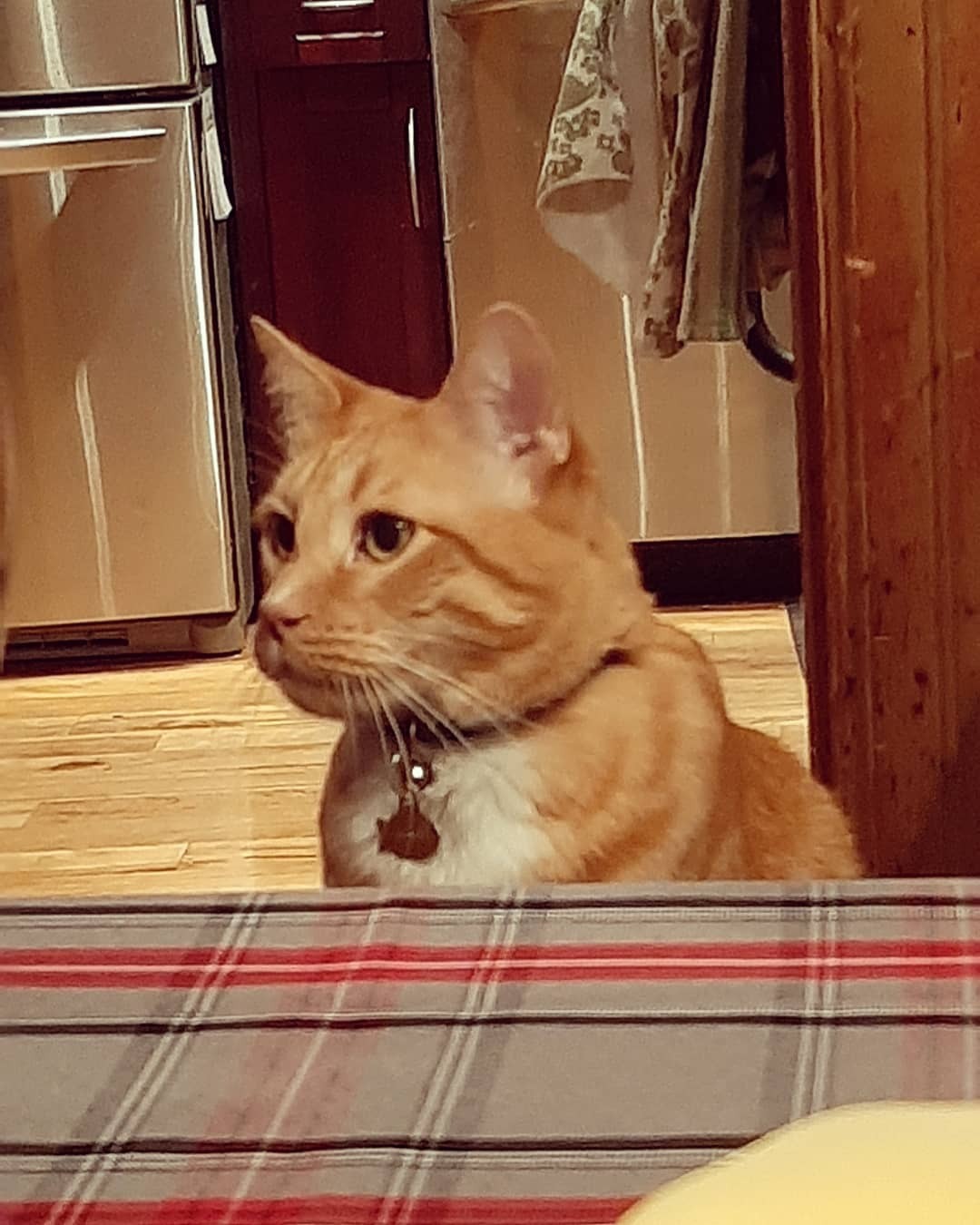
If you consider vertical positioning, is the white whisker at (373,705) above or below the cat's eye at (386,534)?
below

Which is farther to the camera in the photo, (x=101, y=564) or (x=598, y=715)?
(x=101, y=564)

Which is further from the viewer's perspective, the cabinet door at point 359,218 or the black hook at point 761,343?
the cabinet door at point 359,218

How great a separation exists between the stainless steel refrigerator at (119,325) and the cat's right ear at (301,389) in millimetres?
1360

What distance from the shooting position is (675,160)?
1.63 meters

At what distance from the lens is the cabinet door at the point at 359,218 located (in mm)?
2727

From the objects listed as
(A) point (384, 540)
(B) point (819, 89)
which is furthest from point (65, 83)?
(A) point (384, 540)

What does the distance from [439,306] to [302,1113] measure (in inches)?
86.9

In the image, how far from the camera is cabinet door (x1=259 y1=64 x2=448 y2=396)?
107 inches

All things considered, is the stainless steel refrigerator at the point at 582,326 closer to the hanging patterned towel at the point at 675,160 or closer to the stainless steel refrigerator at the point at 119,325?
the stainless steel refrigerator at the point at 119,325

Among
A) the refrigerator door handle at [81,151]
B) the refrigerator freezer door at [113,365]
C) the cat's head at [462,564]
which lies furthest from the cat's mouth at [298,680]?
the refrigerator door handle at [81,151]

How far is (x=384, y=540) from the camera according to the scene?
1229 mm

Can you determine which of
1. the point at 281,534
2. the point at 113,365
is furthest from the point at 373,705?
the point at 113,365

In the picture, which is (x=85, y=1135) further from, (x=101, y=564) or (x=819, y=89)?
(x=101, y=564)

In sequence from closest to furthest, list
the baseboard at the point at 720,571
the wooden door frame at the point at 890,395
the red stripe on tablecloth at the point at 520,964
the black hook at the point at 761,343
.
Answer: the red stripe on tablecloth at the point at 520,964 < the wooden door frame at the point at 890,395 < the black hook at the point at 761,343 < the baseboard at the point at 720,571
